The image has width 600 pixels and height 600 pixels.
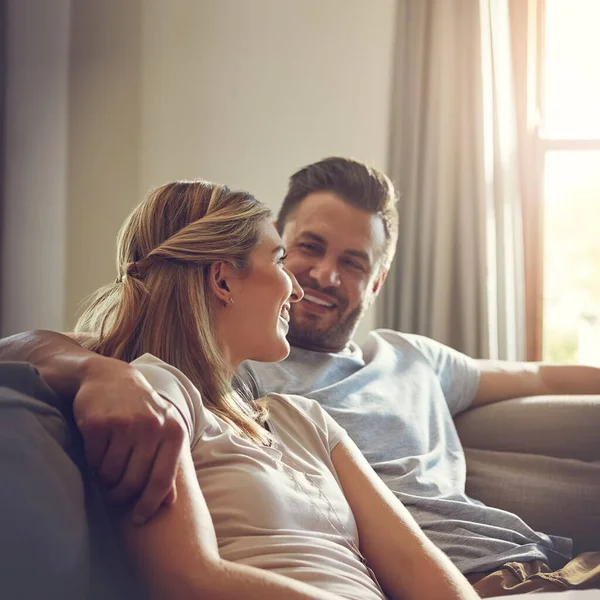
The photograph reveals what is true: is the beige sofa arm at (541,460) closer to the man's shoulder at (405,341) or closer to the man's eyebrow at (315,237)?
the man's shoulder at (405,341)

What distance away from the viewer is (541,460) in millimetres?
1936

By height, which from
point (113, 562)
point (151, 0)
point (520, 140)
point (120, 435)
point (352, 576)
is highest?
point (151, 0)

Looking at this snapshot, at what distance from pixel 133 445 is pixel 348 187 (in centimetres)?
128

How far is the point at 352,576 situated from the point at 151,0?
2570 millimetres

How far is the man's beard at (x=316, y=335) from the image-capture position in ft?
6.41

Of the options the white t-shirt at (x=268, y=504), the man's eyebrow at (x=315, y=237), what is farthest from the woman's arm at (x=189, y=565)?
the man's eyebrow at (x=315, y=237)

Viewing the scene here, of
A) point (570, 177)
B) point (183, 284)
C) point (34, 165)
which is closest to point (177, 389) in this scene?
point (183, 284)

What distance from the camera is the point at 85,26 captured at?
3.01m

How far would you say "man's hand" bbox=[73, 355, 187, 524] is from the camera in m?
0.90

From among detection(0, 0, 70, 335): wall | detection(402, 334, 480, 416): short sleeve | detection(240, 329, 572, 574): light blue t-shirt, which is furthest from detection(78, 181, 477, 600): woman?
detection(0, 0, 70, 335): wall

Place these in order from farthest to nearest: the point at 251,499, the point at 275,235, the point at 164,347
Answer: the point at 275,235 < the point at 164,347 < the point at 251,499

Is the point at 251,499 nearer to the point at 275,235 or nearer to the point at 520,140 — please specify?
the point at 275,235

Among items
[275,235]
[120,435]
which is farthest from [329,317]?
[120,435]

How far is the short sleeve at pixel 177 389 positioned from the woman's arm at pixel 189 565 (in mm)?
134
